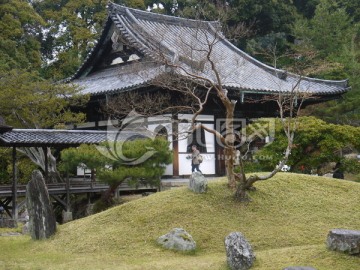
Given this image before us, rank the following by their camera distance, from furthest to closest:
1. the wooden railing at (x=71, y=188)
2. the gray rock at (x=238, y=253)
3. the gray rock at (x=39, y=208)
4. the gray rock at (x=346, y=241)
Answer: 1. the wooden railing at (x=71, y=188)
2. the gray rock at (x=39, y=208)
3. the gray rock at (x=238, y=253)
4. the gray rock at (x=346, y=241)

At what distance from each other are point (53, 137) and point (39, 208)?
649cm

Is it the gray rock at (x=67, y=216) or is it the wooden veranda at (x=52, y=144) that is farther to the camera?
the gray rock at (x=67, y=216)

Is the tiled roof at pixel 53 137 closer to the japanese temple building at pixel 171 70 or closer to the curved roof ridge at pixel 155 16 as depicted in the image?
the japanese temple building at pixel 171 70

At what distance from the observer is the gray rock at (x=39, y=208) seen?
11.1 meters

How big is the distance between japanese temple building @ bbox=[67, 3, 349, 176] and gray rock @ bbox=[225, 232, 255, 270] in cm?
935

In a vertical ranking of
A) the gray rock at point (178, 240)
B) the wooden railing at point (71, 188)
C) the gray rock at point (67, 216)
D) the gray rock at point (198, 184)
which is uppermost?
the gray rock at point (198, 184)

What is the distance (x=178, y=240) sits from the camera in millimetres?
9906

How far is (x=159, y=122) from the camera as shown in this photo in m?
19.6

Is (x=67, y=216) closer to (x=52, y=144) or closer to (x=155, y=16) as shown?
(x=52, y=144)

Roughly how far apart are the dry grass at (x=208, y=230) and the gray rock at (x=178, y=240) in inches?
7.5

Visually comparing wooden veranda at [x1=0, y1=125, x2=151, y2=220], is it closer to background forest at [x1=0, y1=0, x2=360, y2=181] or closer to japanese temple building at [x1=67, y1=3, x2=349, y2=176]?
background forest at [x1=0, y1=0, x2=360, y2=181]

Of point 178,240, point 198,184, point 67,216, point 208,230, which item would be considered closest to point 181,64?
point 67,216

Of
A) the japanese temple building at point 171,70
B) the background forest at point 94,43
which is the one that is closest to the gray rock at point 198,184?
the japanese temple building at point 171,70

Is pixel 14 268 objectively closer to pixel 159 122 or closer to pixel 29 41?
pixel 159 122
